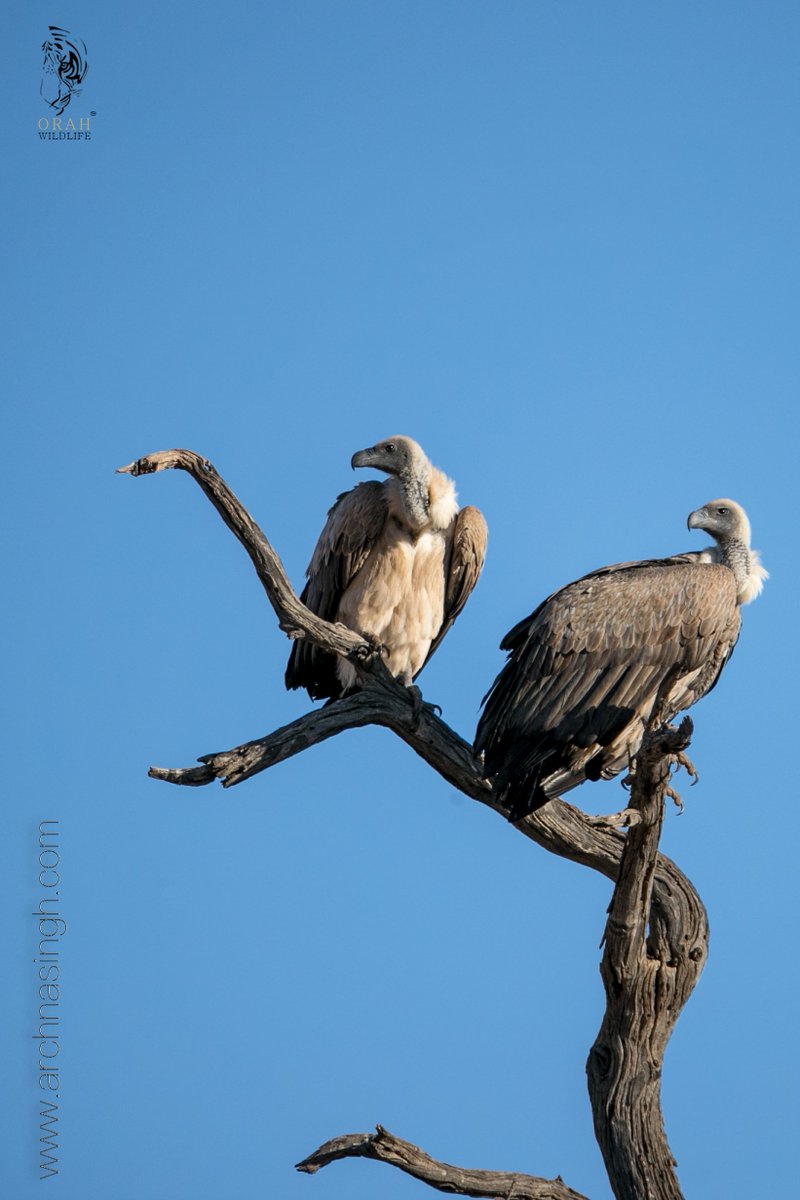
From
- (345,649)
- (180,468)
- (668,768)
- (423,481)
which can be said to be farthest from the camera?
(423,481)

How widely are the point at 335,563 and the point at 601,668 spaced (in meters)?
2.03

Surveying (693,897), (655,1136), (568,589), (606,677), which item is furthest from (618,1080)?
(568,589)

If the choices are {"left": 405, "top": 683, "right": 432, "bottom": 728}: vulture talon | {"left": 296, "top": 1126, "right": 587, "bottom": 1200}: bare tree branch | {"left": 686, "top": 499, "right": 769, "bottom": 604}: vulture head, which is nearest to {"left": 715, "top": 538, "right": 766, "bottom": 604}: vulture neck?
{"left": 686, "top": 499, "right": 769, "bottom": 604}: vulture head

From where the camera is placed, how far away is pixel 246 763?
24.8 ft

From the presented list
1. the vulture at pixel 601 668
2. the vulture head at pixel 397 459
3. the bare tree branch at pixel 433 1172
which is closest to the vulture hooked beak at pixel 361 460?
the vulture head at pixel 397 459

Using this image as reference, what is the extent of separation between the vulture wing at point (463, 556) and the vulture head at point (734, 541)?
1.27 meters

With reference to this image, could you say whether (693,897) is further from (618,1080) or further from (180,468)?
(180,468)

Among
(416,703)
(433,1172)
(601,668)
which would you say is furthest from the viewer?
(601,668)

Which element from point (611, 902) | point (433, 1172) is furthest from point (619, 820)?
point (433, 1172)

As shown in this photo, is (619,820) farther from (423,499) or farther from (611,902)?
(423,499)

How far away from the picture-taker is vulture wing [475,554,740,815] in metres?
8.31

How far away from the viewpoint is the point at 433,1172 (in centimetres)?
717

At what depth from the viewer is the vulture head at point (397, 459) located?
962 cm

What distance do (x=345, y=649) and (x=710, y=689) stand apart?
2059 mm
